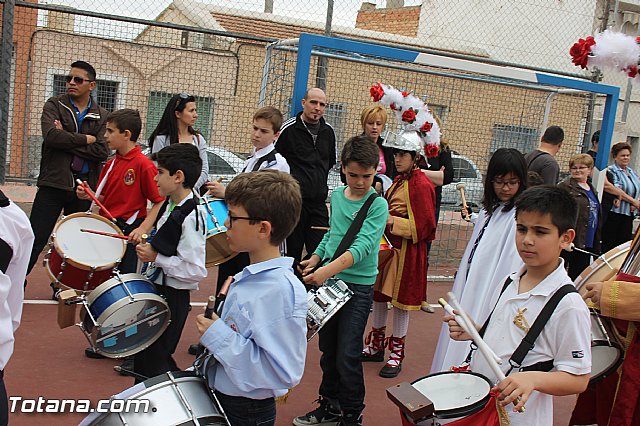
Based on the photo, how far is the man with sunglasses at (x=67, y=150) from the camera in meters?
6.06

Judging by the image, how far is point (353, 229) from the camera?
419 cm

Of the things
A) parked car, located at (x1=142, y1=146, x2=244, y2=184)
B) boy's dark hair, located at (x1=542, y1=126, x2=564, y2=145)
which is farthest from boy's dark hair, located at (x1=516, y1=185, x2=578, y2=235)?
parked car, located at (x1=142, y1=146, x2=244, y2=184)

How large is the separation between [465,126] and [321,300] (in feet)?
16.9

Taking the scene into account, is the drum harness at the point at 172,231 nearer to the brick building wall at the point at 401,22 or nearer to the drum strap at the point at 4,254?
the drum strap at the point at 4,254

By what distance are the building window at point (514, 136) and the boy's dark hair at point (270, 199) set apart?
6.38 meters

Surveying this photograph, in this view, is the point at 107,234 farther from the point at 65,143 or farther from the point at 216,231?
the point at 65,143

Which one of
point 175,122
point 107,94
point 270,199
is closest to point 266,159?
point 175,122

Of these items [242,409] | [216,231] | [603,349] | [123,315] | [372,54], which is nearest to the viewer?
[242,409]

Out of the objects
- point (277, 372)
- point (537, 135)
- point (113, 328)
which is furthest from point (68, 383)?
point (537, 135)

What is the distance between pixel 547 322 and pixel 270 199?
1.17 m

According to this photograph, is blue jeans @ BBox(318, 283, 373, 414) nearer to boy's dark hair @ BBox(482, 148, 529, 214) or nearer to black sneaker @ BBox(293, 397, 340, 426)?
black sneaker @ BBox(293, 397, 340, 426)

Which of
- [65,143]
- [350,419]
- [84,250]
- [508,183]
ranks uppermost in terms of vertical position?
[508,183]

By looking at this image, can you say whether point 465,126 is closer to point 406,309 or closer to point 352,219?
point 406,309

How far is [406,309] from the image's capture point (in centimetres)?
535
